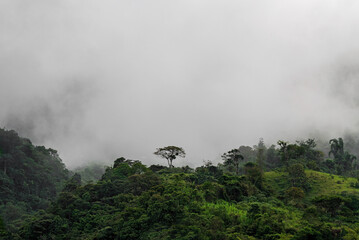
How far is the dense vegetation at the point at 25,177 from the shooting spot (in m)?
83.4

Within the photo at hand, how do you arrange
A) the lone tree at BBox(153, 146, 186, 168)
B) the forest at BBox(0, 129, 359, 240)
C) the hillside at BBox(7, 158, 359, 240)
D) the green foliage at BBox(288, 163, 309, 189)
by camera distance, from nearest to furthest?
the hillside at BBox(7, 158, 359, 240)
the forest at BBox(0, 129, 359, 240)
the green foliage at BBox(288, 163, 309, 189)
the lone tree at BBox(153, 146, 186, 168)

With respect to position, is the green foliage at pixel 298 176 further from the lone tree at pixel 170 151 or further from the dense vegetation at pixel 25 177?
the dense vegetation at pixel 25 177

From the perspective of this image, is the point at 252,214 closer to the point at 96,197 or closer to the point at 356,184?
the point at 96,197

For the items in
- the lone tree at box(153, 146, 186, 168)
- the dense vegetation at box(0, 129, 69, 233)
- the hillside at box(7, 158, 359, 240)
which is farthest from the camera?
the dense vegetation at box(0, 129, 69, 233)

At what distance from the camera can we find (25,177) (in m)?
92.9

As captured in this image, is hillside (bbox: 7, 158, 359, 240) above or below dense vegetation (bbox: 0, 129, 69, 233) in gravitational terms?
below

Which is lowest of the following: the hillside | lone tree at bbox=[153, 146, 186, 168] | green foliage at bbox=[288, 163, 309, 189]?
the hillside

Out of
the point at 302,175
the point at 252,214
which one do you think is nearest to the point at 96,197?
the point at 252,214

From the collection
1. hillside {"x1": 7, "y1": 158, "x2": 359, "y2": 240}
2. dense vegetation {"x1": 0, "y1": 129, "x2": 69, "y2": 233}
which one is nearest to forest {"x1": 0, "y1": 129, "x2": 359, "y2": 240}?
hillside {"x1": 7, "y1": 158, "x2": 359, "y2": 240}

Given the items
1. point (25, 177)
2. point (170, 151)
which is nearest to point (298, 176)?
point (170, 151)

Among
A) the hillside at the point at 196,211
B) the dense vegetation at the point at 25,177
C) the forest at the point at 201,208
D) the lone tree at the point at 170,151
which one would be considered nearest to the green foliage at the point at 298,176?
the forest at the point at 201,208

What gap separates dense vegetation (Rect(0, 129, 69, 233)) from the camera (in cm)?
8344

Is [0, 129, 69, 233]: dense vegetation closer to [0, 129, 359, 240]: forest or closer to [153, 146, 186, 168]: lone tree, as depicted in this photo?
[0, 129, 359, 240]: forest

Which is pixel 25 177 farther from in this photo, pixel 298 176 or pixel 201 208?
pixel 298 176
